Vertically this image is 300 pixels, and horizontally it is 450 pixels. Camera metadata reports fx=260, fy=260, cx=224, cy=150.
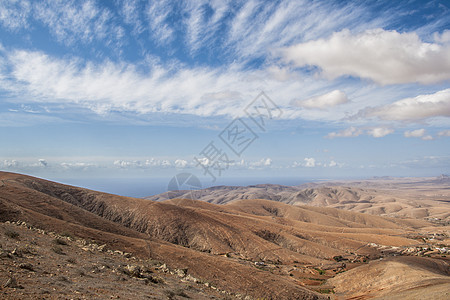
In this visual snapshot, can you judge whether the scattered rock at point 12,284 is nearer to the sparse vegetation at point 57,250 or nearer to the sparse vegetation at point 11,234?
the sparse vegetation at point 57,250

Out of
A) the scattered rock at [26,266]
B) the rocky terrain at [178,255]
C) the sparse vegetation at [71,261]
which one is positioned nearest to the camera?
the scattered rock at [26,266]

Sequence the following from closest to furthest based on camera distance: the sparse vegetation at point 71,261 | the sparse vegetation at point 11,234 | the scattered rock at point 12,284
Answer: the scattered rock at point 12,284
the sparse vegetation at point 71,261
the sparse vegetation at point 11,234

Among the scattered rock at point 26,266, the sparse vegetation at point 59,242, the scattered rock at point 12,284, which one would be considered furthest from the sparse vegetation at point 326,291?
the scattered rock at point 12,284

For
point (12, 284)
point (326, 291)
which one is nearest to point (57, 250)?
point (12, 284)

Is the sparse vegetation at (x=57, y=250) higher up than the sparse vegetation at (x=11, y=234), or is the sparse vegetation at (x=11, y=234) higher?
the sparse vegetation at (x=11, y=234)

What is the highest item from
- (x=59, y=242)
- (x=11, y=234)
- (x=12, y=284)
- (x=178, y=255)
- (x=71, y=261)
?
(x=11, y=234)

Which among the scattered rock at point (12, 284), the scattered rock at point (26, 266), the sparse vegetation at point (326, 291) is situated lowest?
the sparse vegetation at point (326, 291)

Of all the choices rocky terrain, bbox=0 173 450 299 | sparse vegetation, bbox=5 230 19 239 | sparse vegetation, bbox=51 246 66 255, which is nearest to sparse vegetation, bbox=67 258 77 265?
rocky terrain, bbox=0 173 450 299

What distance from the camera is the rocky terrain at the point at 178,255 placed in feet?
48.5

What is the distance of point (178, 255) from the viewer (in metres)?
29.3

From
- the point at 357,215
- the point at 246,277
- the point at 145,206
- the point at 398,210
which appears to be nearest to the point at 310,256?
the point at 246,277

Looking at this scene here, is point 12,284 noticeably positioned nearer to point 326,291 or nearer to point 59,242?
point 59,242

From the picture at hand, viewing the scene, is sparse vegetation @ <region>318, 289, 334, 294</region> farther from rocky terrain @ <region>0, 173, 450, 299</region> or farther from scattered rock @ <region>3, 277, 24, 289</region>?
scattered rock @ <region>3, 277, 24, 289</region>

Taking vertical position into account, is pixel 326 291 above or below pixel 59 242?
below
